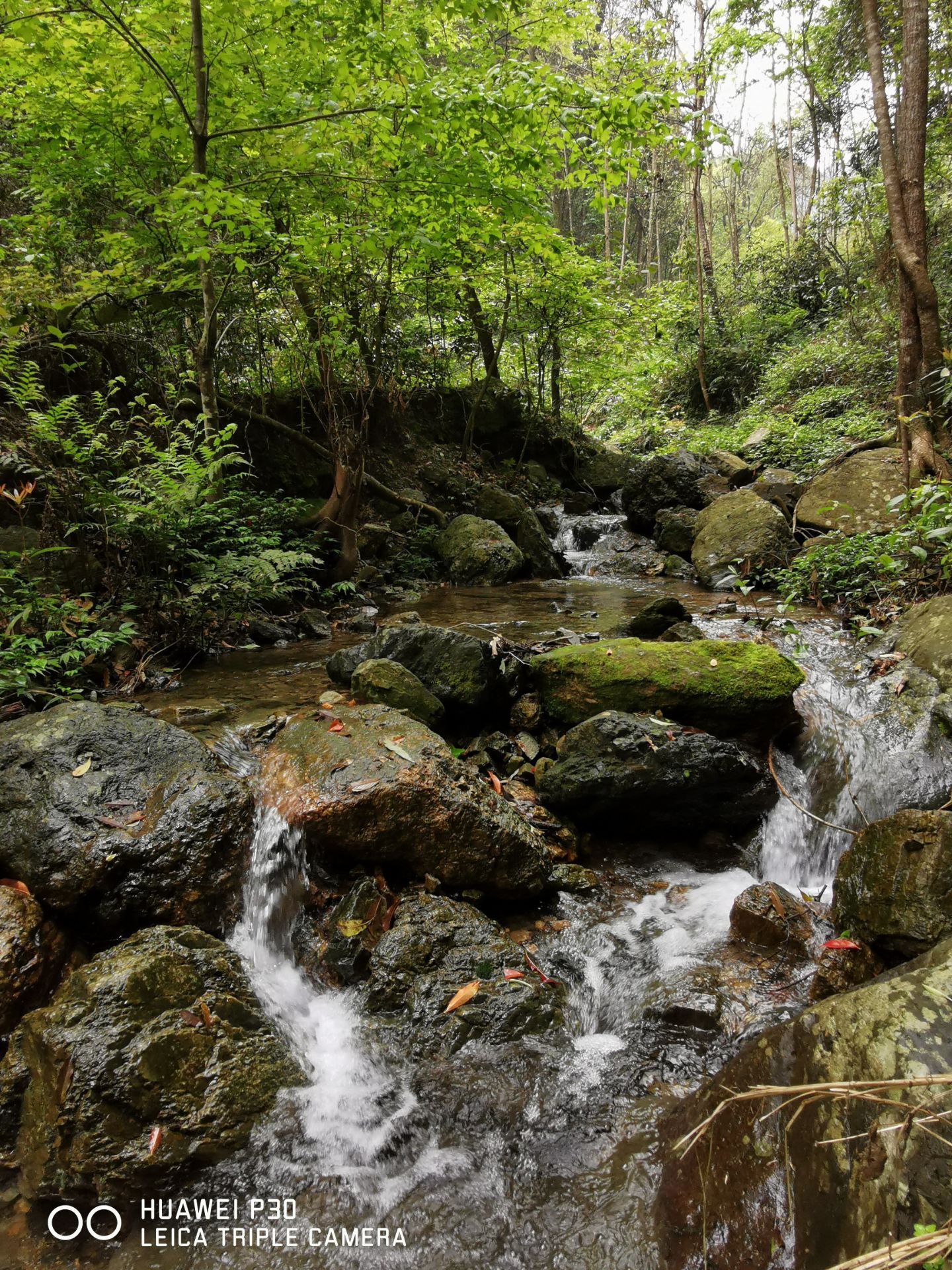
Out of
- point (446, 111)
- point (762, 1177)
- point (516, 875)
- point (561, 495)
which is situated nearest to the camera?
point (762, 1177)

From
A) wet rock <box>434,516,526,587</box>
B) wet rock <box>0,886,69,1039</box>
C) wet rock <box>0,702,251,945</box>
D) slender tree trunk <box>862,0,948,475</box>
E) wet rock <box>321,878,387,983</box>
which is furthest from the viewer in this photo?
wet rock <box>434,516,526,587</box>

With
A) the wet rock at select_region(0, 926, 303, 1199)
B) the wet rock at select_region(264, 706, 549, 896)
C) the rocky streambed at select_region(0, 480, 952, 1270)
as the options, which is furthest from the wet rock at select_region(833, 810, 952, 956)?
the wet rock at select_region(0, 926, 303, 1199)

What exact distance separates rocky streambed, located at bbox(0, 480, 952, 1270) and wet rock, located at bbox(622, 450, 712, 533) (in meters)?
7.86

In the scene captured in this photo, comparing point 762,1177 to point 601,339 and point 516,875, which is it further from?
point 601,339

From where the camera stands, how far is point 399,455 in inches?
514

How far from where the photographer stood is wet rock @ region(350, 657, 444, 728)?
5.15m

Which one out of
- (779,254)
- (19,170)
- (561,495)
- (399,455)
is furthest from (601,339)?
(779,254)

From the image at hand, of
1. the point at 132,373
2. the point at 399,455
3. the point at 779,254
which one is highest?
the point at 779,254

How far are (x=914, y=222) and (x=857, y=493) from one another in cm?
341

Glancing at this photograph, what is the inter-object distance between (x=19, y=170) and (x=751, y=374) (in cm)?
1773

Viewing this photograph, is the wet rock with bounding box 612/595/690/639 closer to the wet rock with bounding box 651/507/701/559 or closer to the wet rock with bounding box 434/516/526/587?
the wet rock with bounding box 434/516/526/587

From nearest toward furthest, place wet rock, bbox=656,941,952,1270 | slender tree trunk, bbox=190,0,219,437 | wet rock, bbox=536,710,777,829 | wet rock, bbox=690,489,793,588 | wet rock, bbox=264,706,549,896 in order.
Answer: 1. wet rock, bbox=656,941,952,1270
2. wet rock, bbox=264,706,549,896
3. wet rock, bbox=536,710,777,829
4. slender tree trunk, bbox=190,0,219,437
5. wet rock, bbox=690,489,793,588

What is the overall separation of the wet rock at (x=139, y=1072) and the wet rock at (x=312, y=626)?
5.03 meters

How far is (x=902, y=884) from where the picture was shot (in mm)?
3178
